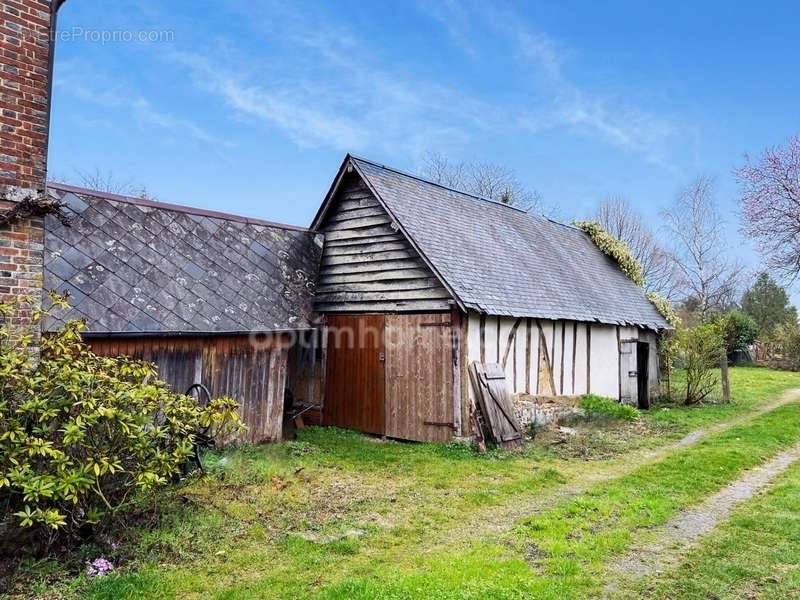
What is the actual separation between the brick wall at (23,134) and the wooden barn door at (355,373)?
6.13 metres

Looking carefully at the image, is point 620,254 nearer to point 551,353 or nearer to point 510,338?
point 551,353

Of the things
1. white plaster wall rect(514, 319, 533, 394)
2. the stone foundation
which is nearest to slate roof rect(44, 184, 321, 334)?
white plaster wall rect(514, 319, 533, 394)

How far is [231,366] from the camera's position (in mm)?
8805

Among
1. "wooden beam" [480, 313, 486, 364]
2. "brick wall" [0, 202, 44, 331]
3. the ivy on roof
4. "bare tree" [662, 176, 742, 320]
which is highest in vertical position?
"bare tree" [662, 176, 742, 320]

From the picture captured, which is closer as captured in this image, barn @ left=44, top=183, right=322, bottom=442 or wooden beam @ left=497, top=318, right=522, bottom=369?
barn @ left=44, top=183, right=322, bottom=442

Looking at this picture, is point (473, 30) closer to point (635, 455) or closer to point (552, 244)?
point (552, 244)

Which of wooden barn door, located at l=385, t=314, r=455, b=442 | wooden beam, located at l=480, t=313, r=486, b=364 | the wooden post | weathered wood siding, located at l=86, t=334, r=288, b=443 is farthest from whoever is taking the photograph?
the wooden post

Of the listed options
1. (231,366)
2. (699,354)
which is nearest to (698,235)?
(699,354)

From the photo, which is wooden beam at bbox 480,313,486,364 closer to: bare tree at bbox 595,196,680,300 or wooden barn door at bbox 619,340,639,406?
wooden barn door at bbox 619,340,639,406

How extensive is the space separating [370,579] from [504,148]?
30528mm

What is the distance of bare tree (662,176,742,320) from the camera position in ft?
100

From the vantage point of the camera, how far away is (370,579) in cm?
413

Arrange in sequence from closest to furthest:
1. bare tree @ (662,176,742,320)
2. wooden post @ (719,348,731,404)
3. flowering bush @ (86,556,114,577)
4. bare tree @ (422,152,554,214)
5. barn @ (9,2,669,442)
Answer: flowering bush @ (86,556,114,577) < barn @ (9,2,669,442) < wooden post @ (719,348,731,404) < bare tree @ (662,176,742,320) < bare tree @ (422,152,554,214)

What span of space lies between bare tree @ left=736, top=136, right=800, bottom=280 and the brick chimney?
19.5m
